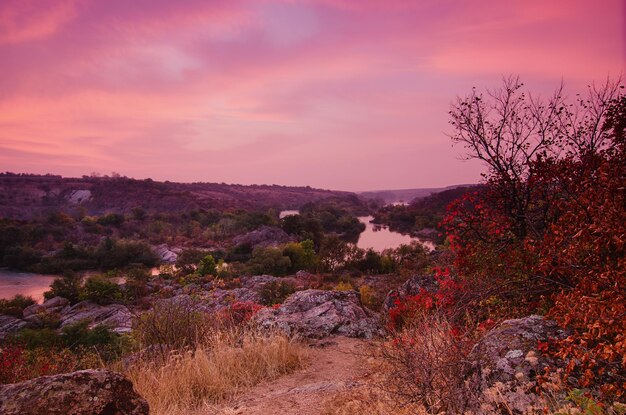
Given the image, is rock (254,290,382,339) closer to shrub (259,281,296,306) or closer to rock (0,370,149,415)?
rock (0,370,149,415)

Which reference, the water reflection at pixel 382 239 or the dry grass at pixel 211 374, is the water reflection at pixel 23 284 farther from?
the water reflection at pixel 382 239

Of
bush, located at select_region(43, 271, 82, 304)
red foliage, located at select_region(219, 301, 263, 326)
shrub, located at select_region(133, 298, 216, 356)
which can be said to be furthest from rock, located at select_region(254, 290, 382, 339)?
bush, located at select_region(43, 271, 82, 304)

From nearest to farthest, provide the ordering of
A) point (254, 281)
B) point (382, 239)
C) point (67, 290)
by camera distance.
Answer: point (67, 290)
point (254, 281)
point (382, 239)

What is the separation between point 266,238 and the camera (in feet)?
124

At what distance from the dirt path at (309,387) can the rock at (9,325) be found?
46.6 feet

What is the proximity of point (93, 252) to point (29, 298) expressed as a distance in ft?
38.0

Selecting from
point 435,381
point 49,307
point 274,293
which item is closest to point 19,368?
point 435,381

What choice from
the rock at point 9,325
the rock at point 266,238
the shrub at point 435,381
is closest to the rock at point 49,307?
the rock at point 9,325

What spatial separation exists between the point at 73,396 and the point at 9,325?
16.9 metres

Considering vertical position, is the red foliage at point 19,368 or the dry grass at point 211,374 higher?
the dry grass at point 211,374

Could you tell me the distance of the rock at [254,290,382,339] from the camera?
30.4 feet

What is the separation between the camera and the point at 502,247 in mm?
8242

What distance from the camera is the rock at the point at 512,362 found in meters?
3.50

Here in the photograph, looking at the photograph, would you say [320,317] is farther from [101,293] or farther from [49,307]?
[49,307]
